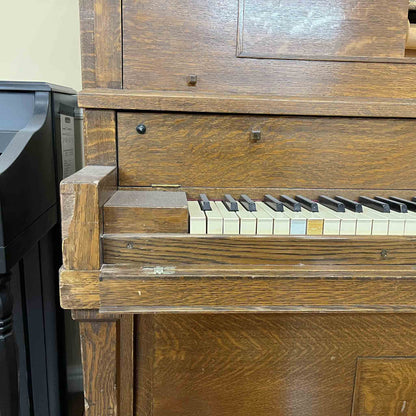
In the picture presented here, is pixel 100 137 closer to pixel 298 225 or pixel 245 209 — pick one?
pixel 245 209

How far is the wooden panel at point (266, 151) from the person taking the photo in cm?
88

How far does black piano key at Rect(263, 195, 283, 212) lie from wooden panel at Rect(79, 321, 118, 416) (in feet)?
1.26

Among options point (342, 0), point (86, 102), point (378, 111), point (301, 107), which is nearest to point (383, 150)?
point (378, 111)

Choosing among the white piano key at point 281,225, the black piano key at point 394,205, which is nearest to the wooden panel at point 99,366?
the white piano key at point 281,225

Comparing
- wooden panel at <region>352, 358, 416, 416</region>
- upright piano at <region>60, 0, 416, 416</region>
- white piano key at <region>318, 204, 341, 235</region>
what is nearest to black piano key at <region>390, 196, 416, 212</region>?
upright piano at <region>60, 0, 416, 416</region>

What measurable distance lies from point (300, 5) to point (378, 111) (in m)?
0.30

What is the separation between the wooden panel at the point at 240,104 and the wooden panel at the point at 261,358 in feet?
1.63

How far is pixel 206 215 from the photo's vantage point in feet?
2.41

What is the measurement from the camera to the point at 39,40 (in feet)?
4.54

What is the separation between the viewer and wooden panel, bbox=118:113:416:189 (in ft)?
2.89

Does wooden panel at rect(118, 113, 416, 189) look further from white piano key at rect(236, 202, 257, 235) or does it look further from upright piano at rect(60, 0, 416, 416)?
white piano key at rect(236, 202, 257, 235)

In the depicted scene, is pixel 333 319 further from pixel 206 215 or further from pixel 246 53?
pixel 246 53

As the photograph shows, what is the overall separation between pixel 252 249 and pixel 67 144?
0.72 m

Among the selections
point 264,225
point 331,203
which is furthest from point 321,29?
point 264,225
